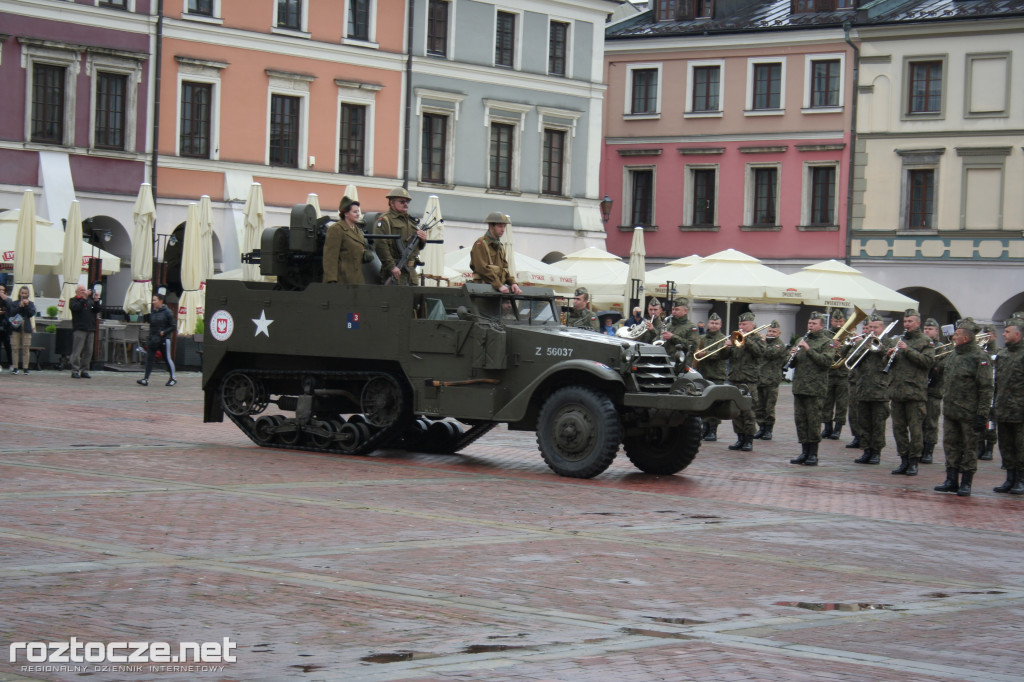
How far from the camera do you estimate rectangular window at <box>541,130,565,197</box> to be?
45.0 meters

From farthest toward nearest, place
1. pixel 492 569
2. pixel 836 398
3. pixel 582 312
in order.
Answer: pixel 582 312 → pixel 836 398 → pixel 492 569

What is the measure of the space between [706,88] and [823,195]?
5258 millimetres

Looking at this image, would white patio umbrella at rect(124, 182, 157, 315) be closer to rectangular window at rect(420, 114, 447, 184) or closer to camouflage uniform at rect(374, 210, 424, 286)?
rectangular window at rect(420, 114, 447, 184)

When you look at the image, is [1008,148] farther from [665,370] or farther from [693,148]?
[665,370]

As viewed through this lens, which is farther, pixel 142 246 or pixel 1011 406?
pixel 142 246

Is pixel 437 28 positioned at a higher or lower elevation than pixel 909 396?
higher

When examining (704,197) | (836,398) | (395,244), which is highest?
(704,197)

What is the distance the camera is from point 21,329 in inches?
1105

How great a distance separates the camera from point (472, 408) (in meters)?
15.6

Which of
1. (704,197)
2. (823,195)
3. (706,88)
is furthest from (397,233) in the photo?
(706,88)

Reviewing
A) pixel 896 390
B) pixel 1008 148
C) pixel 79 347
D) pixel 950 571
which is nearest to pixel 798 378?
pixel 896 390

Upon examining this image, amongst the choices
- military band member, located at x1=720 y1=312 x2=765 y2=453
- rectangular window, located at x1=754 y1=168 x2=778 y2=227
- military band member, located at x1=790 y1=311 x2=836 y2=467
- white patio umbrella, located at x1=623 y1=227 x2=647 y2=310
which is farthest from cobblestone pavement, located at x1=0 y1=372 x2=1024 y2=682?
rectangular window, located at x1=754 y1=168 x2=778 y2=227

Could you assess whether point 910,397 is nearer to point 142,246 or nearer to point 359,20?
point 142,246

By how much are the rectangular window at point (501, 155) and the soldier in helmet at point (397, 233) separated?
2643 cm
